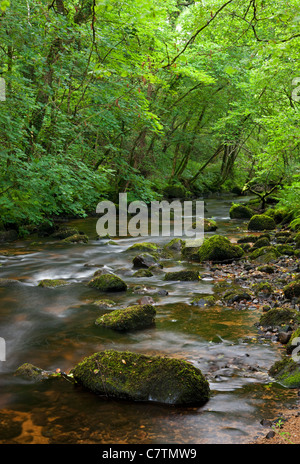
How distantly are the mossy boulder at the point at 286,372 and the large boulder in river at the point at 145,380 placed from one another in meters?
0.79

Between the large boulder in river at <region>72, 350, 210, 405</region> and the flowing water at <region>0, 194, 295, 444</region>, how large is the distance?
0.09m

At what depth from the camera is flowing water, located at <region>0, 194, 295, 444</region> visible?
10.8 ft

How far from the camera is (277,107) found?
15.4 metres

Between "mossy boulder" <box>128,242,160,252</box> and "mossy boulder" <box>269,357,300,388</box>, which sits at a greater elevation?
"mossy boulder" <box>128,242,160,252</box>

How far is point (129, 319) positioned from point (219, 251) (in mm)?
4828

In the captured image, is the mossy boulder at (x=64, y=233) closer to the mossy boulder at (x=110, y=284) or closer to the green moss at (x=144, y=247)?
the green moss at (x=144, y=247)

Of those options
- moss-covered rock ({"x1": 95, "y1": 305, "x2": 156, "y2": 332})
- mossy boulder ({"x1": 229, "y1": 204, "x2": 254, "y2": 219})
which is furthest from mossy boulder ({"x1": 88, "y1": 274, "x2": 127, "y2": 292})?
mossy boulder ({"x1": 229, "y1": 204, "x2": 254, "y2": 219})

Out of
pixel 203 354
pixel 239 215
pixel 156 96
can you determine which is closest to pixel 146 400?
pixel 203 354

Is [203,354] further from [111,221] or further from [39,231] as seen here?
[111,221]

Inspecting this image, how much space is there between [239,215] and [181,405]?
15822mm

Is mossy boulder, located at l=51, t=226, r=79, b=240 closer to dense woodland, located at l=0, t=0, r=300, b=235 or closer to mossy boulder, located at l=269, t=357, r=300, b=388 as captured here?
dense woodland, located at l=0, t=0, r=300, b=235

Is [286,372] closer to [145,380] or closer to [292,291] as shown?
[145,380]

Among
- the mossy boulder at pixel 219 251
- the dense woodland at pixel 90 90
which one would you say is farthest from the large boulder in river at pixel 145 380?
the mossy boulder at pixel 219 251

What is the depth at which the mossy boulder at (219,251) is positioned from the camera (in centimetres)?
1002
